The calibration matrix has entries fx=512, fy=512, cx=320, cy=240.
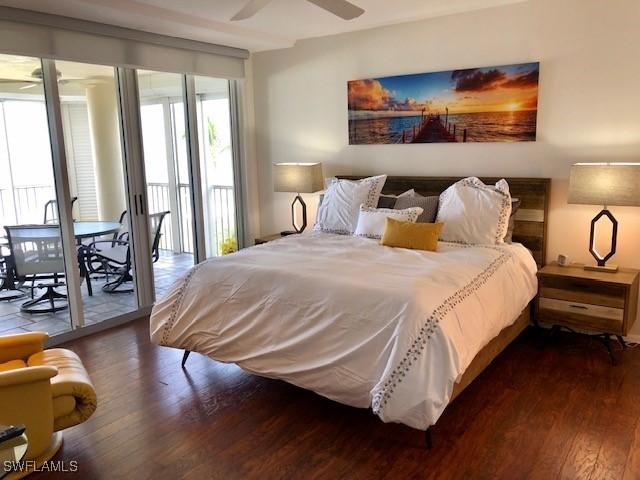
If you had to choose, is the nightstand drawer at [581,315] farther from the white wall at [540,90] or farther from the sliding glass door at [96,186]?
the sliding glass door at [96,186]

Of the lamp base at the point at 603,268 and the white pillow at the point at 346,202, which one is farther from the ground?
the white pillow at the point at 346,202

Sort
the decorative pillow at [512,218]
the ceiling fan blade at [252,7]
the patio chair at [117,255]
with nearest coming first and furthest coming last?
the ceiling fan blade at [252,7] → the decorative pillow at [512,218] → the patio chair at [117,255]

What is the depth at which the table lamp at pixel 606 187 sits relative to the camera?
10.5 feet

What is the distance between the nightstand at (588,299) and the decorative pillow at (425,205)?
2.81 feet

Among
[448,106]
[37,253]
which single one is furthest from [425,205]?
[37,253]

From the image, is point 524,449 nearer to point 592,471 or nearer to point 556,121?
point 592,471

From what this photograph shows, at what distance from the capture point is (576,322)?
11.2 feet

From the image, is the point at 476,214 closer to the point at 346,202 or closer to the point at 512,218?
the point at 512,218

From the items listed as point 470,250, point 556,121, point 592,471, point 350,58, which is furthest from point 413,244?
point 350,58

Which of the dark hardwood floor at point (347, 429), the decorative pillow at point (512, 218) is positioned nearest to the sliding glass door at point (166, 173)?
the dark hardwood floor at point (347, 429)

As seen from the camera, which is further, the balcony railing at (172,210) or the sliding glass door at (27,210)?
the balcony railing at (172,210)

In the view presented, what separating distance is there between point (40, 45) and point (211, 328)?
2.29 metres

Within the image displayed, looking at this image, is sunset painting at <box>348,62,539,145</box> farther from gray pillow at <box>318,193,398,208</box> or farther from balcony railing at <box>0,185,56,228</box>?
balcony railing at <box>0,185,56,228</box>

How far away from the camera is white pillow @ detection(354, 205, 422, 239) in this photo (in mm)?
3789
